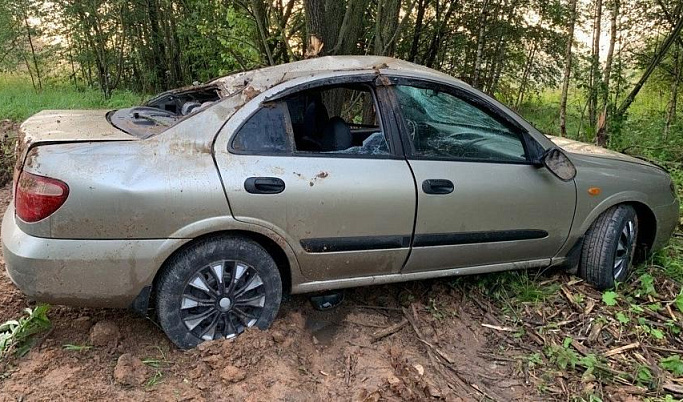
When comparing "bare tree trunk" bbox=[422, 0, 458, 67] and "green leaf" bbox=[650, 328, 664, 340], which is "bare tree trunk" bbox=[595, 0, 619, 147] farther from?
"green leaf" bbox=[650, 328, 664, 340]

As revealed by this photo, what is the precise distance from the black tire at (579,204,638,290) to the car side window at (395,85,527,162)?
91cm

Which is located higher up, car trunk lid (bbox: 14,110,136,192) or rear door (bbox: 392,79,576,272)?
car trunk lid (bbox: 14,110,136,192)

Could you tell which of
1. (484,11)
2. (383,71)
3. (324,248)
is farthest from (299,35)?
(324,248)

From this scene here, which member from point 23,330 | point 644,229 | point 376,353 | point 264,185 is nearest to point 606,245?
point 644,229

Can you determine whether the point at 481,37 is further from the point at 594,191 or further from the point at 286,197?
the point at 286,197

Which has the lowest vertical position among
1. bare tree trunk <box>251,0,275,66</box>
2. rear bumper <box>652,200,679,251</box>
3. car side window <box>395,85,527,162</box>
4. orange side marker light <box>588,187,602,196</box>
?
rear bumper <box>652,200,679,251</box>

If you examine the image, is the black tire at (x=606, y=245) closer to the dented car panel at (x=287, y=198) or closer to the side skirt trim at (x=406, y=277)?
the dented car panel at (x=287, y=198)

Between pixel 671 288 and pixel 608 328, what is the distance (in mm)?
866

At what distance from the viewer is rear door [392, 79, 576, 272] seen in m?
3.12

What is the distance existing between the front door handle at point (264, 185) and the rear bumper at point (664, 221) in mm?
2955

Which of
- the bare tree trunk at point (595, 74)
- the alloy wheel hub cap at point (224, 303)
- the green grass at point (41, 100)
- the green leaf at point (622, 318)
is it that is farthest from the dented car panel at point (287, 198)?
the green grass at point (41, 100)

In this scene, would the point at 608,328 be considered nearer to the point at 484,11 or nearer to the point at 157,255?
the point at 157,255

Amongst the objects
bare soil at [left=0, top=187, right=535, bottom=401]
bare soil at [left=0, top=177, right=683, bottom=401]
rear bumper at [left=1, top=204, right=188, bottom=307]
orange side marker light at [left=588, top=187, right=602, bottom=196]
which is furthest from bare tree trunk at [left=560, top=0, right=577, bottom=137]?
rear bumper at [left=1, top=204, right=188, bottom=307]

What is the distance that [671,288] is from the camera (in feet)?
12.8
